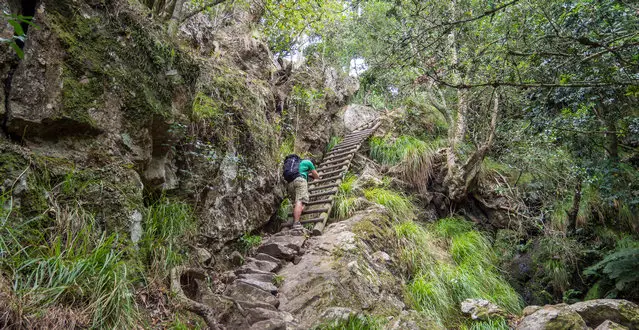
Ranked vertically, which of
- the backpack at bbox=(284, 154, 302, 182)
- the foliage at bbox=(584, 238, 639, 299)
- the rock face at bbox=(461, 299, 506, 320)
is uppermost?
the backpack at bbox=(284, 154, 302, 182)

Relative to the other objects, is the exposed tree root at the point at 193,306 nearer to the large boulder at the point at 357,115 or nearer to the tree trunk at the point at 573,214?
the tree trunk at the point at 573,214

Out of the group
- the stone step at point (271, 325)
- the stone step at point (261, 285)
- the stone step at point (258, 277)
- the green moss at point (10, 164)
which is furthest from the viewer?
the stone step at point (258, 277)

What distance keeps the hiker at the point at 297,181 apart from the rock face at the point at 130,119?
424 mm

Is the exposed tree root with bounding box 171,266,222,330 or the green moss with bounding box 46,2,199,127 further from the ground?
the green moss with bounding box 46,2,199,127

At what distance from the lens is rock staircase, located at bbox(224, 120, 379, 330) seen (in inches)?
128

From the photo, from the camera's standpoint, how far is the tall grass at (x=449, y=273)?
516 centimetres

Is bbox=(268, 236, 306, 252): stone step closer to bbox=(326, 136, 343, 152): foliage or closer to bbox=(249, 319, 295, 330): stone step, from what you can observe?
bbox=(249, 319, 295, 330): stone step

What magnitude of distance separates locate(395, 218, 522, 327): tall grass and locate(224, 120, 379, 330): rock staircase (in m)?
1.43

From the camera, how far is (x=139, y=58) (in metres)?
3.24

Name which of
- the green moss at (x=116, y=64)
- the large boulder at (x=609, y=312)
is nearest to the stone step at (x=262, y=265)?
the green moss at (x=116, y=64)

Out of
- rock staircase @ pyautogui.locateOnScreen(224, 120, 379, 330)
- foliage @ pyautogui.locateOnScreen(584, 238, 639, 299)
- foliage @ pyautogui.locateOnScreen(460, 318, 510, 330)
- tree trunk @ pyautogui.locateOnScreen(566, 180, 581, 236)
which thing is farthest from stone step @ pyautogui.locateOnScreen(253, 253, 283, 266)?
tree trunk @ pyautogui.locateOnScreen(566, 180, 581, 236)

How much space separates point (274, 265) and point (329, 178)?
3139 mm

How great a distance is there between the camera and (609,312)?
4.70 meters

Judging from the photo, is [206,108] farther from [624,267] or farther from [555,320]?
[624,267]
